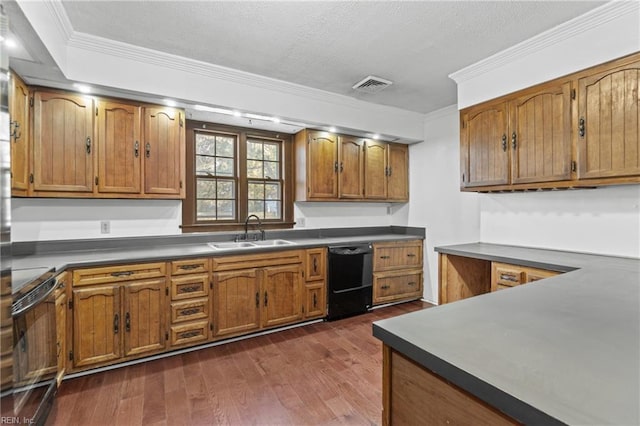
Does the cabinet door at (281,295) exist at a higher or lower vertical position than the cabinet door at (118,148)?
lower

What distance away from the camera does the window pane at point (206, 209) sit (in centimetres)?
346

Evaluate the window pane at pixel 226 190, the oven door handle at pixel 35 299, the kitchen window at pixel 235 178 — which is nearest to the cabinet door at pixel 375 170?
the kitchen window at pixel 235 178

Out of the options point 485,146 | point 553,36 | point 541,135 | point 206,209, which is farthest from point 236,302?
point 553,36

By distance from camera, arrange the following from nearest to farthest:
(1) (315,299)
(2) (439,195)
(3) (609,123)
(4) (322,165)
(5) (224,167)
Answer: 1. (3) (609,123)
2. (1) (315,299)
3. (5) (224,167)
4. (4) (322,165)
5. (2) (439,195)

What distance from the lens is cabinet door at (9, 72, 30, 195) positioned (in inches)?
85.2

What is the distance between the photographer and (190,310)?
2.78 m

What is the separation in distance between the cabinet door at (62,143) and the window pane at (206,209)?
3.42 ft

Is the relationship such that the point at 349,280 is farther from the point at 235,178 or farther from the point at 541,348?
the point at 541,348

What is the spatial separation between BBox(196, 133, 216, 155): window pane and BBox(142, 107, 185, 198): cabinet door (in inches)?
20.2

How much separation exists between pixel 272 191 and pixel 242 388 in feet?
7.58

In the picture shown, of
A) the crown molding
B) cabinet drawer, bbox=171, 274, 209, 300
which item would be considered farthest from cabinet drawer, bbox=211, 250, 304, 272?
the crown molding

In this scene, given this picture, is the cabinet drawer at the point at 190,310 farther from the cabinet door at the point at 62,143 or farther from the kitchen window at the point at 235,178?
the cabinet door at the point at 62,143

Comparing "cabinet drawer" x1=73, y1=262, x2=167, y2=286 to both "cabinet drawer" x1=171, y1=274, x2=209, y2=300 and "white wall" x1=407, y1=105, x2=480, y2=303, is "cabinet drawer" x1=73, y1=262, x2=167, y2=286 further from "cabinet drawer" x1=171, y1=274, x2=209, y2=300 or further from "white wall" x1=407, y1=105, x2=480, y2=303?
"white wall" x1=407, y1=105, x2=480, y2=303

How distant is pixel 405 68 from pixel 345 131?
43.8 inches
